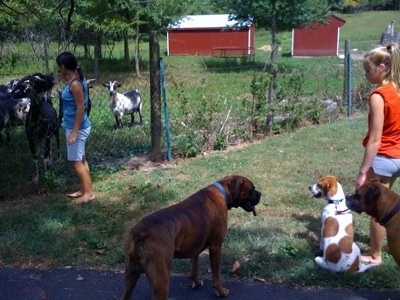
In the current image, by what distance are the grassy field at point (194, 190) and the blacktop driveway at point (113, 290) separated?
0.14 m

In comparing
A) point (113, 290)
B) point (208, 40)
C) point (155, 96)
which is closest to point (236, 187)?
point (113, 290)

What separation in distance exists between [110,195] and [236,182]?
2.78m

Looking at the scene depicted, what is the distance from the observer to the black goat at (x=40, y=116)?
7004 millimetres

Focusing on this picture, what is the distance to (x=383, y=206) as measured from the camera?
4207mm

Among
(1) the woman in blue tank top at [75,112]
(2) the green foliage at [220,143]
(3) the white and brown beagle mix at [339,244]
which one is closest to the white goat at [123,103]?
(2) the green foliage at [220,143]

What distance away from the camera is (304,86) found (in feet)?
35.6

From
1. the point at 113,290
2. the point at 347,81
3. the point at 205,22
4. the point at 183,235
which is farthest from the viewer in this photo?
the point at 205,22

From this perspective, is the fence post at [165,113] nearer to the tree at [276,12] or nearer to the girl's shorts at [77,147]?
the girl's shorts at [77,147]

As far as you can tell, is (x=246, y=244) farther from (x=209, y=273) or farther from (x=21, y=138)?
(x=21, y=138)

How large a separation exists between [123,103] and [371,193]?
8498mm

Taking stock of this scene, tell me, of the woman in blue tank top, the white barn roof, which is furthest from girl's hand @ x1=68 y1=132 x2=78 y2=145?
the white barn roof

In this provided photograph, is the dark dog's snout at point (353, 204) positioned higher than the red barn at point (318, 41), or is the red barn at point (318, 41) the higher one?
the red barn at point (318, 41)

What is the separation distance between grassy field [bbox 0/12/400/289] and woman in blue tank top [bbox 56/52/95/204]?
388mm

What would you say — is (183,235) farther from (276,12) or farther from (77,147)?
(276,12)
